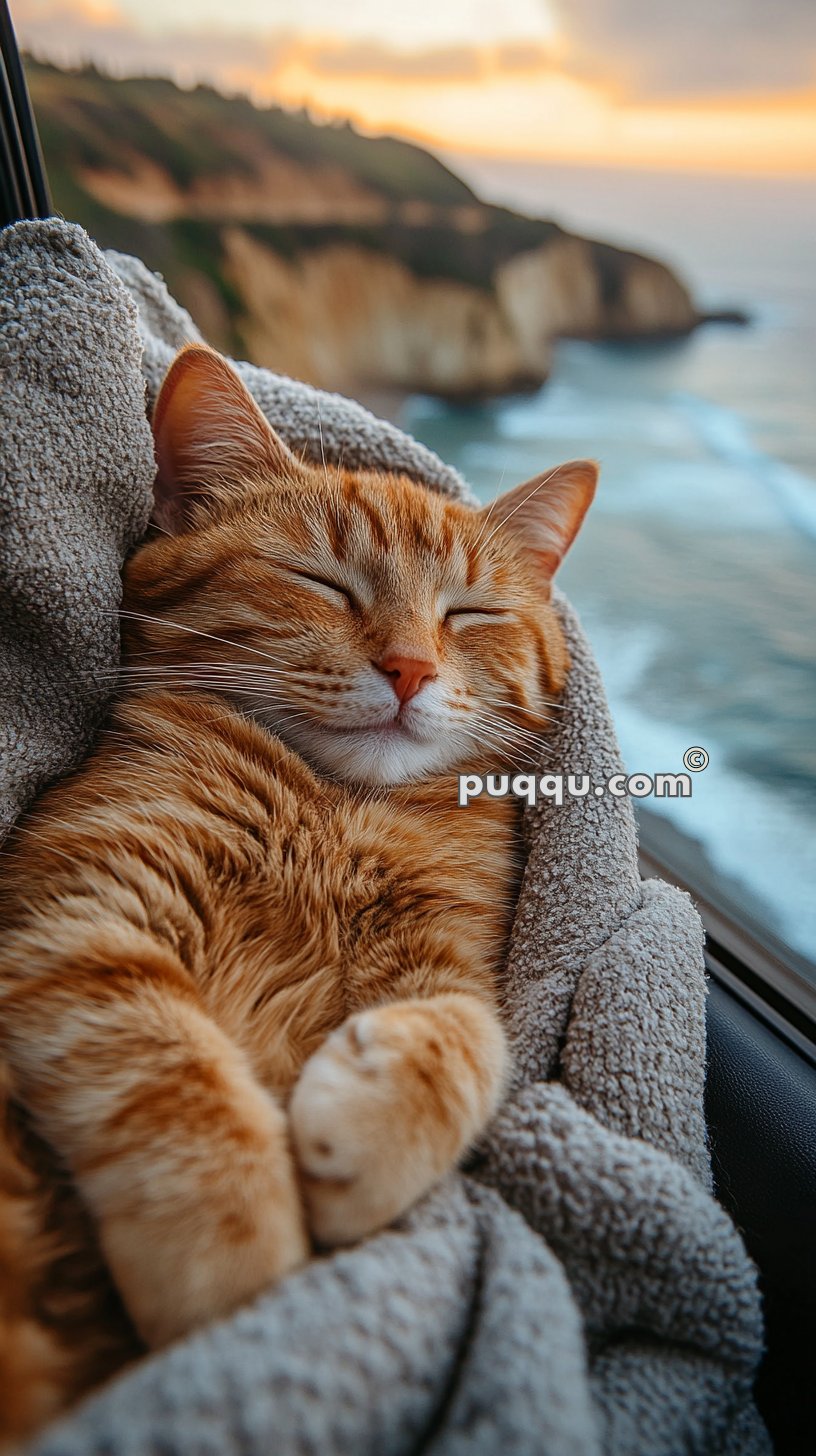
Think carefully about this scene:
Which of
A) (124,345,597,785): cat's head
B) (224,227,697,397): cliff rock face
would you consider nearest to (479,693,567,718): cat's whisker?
(124,345,597,785): cat's head

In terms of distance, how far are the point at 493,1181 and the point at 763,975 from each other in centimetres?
47

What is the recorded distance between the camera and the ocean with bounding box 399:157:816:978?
1271 mm

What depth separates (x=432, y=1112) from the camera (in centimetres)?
66

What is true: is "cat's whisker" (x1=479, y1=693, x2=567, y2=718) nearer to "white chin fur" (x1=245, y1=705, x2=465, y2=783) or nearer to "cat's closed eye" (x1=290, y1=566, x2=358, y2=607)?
"white chin fur" (x1=245, y1=705, x2=465, y2=783)

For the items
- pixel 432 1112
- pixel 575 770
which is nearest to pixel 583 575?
pixel 575 770

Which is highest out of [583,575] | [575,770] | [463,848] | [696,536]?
[696,536]

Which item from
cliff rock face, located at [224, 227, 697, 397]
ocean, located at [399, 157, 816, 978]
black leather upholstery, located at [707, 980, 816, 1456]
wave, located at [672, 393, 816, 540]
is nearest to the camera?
black leather upholstery, located at [707, 980, 816, 1456]

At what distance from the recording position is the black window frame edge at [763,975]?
978 mm

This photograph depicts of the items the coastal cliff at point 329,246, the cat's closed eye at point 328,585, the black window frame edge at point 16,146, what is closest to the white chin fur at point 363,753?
the cat's closed eye at point 328,585

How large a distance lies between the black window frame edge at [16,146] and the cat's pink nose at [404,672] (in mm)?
664

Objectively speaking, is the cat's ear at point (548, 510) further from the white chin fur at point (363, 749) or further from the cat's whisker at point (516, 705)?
the white chin fur at point (363, 749)

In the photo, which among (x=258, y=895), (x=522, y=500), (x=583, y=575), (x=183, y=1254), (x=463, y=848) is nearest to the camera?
(x=183, y=1254)

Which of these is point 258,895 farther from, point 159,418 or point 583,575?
point 583,575

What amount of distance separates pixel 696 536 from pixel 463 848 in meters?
0.84
